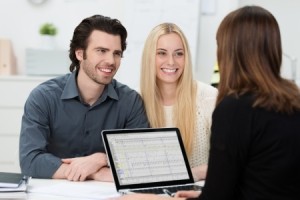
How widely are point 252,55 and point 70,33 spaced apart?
124 inches

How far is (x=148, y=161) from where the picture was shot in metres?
1.81

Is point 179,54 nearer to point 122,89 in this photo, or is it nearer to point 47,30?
point 122,89

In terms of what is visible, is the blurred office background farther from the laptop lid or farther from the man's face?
the laptop lid

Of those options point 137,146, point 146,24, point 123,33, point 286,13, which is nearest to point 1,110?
point 146,24

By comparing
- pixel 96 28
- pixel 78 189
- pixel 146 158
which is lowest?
pixel 78 189

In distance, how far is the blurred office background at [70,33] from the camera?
3836 millimetres

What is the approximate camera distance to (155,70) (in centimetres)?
237

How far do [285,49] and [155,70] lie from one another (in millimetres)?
2281

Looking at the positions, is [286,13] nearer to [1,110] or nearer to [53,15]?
[53,15]

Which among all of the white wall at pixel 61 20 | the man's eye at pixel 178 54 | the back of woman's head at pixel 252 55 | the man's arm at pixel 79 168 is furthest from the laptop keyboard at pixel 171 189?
the white wall at pixel 61 20

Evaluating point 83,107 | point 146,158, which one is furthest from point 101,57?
point 146,158

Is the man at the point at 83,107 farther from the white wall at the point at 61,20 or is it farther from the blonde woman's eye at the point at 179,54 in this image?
the white wall at the point at 61,20

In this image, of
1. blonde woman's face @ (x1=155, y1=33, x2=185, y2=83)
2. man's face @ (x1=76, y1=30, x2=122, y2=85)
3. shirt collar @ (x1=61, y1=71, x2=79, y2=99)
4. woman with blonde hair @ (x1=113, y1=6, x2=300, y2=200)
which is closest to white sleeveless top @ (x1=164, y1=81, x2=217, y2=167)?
blonde woman's face @ (x1=155, y1=33, x2=185, y2=83)

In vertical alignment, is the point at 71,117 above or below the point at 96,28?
below
